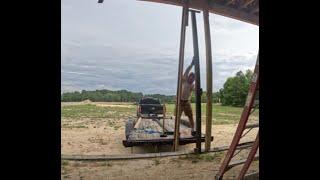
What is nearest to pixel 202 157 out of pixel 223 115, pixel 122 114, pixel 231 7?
pixel 231 7

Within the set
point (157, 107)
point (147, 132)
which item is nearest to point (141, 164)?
point (147, 132)

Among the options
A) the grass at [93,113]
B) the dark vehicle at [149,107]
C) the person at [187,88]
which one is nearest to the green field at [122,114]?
the grass at [93,113]

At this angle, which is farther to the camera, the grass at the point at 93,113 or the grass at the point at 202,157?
the grass at the point at 93,113

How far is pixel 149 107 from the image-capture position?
11789 millimetres

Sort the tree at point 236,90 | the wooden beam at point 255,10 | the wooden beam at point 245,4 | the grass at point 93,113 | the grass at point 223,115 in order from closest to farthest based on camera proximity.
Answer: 1. the wooden beam at point 245,4
2. the wooden beam at point 255,10
3. the grass at point 223,115
4. the grass at point 93,113
5. the tree at point 236,90

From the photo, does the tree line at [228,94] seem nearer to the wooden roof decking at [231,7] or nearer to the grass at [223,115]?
the grass at [223,115]

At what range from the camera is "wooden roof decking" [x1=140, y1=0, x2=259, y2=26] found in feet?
21.1

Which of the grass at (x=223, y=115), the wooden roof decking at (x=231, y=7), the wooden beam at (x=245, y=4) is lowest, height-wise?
the grass at (x=223, y=115)

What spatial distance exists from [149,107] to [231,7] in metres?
5.59

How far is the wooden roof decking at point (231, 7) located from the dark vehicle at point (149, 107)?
4.96m

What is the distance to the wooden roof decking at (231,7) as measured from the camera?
6422 millimetres
